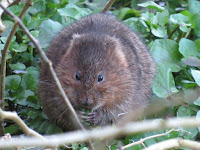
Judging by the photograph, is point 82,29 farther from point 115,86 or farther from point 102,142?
point 102,142

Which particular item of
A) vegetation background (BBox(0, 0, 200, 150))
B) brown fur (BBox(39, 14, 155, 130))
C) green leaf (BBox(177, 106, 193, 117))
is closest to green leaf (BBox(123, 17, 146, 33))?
vegetation background (BBox(0, 0, 200, 150))

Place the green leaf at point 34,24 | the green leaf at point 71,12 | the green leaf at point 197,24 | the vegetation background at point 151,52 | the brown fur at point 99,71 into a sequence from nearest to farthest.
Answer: the brown fur at point 99,71
the vegetation background at point 151,52
the green leaf at point 34,24
the green leaf at point 71,12
the green leaf at point 197,24

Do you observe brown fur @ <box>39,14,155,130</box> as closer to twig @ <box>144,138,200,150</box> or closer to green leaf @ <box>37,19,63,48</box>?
green leaf @ <box>37,19,63,48</box>

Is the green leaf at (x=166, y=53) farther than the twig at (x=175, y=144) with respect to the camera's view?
Yes

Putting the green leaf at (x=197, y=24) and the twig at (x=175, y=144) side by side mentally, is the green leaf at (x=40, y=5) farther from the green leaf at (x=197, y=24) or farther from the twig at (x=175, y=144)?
the twig at (x=175, y=144)

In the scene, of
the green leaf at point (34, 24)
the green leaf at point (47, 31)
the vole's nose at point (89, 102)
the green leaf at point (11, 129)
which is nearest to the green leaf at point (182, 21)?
the green leaf at point (47, 31)

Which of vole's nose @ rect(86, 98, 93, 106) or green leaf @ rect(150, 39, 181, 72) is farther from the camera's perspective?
green leaf @ rect(150, 39, 181, 72)

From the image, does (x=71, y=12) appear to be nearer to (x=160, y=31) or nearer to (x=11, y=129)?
(x=160, y=31)
